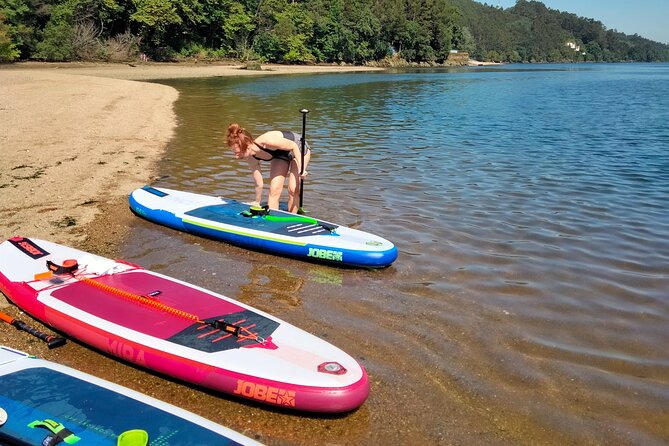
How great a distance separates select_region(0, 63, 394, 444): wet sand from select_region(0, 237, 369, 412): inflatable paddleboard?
165mm

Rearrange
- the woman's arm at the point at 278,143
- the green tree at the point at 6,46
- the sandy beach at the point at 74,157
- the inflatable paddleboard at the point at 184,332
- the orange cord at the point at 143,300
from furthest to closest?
the green tree at the point at 6,46 → the sandy beach at the point at 74,157 → the woman's arm at the point at 278,143 → the orange cord at the point at 143,300 → the inflatable paddleboard at the point at 184,332

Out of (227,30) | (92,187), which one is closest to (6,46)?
(227,30)

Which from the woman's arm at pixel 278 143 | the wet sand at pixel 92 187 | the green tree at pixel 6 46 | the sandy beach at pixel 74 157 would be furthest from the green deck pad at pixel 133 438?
the green tree at pixel 6 46

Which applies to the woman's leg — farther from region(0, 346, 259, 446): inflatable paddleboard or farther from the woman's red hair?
region(0, 346, 259, 446): inflatable paddleboard

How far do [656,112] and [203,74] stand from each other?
42.2 meters

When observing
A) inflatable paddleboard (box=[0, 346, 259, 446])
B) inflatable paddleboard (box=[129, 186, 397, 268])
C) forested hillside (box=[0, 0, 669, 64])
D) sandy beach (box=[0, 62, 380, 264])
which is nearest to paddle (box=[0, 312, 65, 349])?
sandy beach (box=[0, 62, 380, 264])

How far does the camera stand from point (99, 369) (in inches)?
189

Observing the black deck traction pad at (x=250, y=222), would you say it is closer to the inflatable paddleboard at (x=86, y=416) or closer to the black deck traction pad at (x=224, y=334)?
the black deck traction pad at (x=224, y=334)

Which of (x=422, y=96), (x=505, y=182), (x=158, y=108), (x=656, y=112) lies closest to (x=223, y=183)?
(x=505, y=182)

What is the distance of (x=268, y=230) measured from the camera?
25.1 feet

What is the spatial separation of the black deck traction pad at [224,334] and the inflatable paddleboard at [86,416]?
84 cm

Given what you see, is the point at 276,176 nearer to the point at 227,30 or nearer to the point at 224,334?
the point at 224,334

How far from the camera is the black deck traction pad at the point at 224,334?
4.54 m

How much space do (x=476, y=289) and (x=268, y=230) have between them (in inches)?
121
